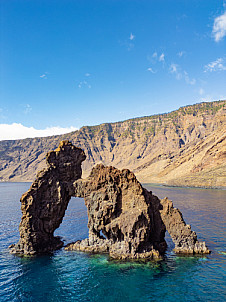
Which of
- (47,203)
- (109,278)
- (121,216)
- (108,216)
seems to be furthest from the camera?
(47,203)

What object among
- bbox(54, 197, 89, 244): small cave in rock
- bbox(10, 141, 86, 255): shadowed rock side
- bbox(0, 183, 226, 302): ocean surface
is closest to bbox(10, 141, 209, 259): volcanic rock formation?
bbox(10, 141, 86, 255): shadowed rock side

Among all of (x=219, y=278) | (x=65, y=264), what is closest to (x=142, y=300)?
(x=219, y=278)

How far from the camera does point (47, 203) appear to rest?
129 ft

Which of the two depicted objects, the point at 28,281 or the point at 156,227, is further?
the point at 156,227

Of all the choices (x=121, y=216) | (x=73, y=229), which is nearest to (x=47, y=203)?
(x=121, y=216)

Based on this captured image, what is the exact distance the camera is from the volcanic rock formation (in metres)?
34.8

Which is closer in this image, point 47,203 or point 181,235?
point 181,235

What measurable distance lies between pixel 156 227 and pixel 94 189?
12.1 metres

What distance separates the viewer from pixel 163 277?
2889 centimetres

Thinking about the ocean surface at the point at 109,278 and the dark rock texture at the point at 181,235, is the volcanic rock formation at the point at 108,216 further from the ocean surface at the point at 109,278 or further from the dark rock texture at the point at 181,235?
the ocean surface at the point at 109,278

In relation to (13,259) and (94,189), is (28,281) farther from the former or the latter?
(94,189)

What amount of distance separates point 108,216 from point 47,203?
10653mm

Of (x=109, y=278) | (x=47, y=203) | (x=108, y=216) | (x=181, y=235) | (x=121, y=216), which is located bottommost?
(x=109, y=278)

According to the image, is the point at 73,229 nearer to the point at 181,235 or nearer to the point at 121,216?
the point at 121,216
